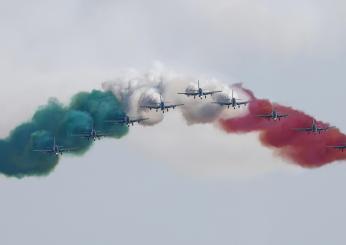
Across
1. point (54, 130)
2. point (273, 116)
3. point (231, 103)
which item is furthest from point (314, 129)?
point (54, 130)

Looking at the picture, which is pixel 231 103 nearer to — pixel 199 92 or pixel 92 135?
pixel 199 92

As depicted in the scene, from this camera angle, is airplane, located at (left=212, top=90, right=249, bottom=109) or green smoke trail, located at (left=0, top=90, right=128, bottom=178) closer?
green smoke trail, located at (left=0, top=90, right=128, bottom=178)

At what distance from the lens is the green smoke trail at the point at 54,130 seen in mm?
117375

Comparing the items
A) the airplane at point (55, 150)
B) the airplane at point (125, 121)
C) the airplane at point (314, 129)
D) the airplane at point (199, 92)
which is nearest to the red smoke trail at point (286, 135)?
the airplane at point (314, 129)

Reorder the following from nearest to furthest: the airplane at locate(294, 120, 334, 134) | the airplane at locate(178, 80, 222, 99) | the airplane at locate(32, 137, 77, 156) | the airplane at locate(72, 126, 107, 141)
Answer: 1. the airplane at locate(72, 126, 107, 141)
2. the airplane at locate(32, 137, 77, 156)
3. the airplane at locate(178, 80, 222, 99)
4. the airplane at locate(294, 120, 334, 134)

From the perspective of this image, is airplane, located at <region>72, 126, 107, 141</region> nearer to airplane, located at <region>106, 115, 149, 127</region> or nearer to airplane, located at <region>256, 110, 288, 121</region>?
airplane, located at <region>106, 115, 149, 127</region>

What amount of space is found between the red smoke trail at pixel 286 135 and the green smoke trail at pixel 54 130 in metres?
10.5

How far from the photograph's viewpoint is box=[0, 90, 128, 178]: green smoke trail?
385 feet

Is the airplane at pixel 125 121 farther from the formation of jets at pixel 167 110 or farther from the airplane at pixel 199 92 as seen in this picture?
the airplane at pixel 199 92

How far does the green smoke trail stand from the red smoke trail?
10.5m

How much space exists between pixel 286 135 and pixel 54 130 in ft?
64.5

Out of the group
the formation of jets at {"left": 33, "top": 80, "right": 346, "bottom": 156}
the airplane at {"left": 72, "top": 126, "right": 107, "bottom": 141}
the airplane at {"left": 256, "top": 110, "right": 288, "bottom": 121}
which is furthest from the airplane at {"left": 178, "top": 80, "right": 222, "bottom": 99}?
the airplane at {"left": 72, "top": 126, "right": 107, "bottom": 141}

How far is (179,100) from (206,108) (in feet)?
8.02

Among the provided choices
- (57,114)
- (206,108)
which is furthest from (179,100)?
(57,114)
